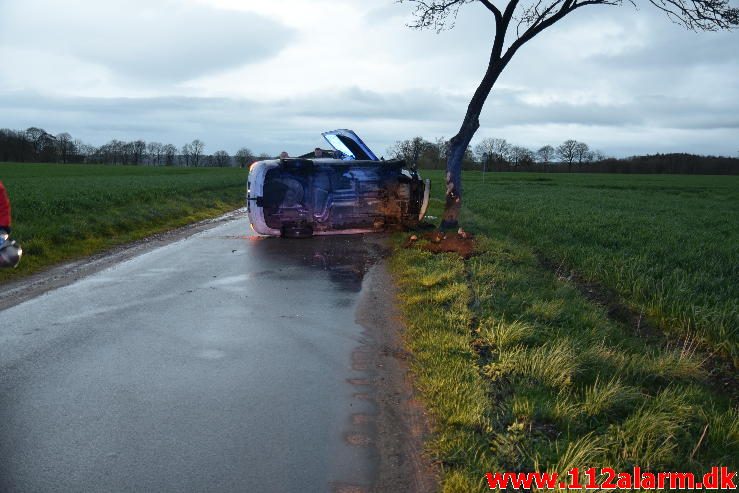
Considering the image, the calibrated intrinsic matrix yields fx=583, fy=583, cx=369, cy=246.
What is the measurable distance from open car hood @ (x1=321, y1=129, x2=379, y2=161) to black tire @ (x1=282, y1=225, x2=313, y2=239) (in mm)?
2504

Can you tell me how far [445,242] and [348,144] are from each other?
4128mm

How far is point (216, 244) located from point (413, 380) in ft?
29.8

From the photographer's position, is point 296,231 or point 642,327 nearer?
point 642,327

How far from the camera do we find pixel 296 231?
13.3 metres

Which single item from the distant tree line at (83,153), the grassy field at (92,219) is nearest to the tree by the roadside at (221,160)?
the distant tree line at (83,153)

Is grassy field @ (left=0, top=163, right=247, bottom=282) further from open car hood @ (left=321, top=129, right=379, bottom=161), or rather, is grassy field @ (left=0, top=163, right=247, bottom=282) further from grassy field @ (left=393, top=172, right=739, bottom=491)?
grassy field @ (left=393, top=172, right=739, bottom=491)

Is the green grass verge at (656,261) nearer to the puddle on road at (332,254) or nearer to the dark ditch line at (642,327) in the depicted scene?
the dark ditch line at (642,327)

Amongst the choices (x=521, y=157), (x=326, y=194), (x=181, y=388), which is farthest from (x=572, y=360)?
(x=521, y=157)

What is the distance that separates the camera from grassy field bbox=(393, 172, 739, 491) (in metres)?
3.56

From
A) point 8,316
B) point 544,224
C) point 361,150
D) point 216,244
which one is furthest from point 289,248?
point 544,224

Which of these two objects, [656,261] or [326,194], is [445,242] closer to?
[326,194]

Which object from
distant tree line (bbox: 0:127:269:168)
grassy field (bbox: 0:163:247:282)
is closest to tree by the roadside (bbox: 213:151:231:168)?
distant tree line (bbox: 0:127:269:168)

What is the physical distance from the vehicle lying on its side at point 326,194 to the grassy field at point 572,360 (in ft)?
9.48

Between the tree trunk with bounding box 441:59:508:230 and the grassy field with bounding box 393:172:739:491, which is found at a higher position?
the tree trunk with bounding box 441:59:508:230
